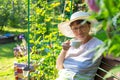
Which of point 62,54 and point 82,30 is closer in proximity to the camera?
point 82,30

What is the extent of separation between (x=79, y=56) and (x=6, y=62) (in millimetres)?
5249

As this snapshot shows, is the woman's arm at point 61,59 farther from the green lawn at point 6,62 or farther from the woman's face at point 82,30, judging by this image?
the green lawn at point 6,62

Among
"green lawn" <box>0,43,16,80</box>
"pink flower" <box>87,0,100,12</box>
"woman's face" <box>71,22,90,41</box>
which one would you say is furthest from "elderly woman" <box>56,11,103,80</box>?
"green lawn" <box>0,43,16,80</box>

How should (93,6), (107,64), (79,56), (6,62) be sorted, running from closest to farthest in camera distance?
(93,6), (107,64), (79,56), (6,62)

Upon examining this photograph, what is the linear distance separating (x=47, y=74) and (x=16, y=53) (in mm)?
3388

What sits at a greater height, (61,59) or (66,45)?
(66,45)

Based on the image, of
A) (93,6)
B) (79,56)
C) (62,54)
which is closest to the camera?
(93,6)

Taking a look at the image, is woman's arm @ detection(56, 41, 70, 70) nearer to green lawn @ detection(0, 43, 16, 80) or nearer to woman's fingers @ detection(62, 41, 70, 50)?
woman's fingers @ detection(62, 41, 70, 50)

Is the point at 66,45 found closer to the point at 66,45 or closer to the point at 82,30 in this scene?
the point at 66,45

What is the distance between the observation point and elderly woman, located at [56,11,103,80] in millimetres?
2754

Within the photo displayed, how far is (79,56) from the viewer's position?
9.49ft

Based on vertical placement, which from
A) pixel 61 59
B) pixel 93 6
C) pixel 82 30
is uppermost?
pixel 93 6

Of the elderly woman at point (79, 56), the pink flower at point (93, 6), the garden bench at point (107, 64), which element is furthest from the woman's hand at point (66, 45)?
the pink flower at point (93, 6)

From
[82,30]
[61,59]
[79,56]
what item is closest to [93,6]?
[82,30]
